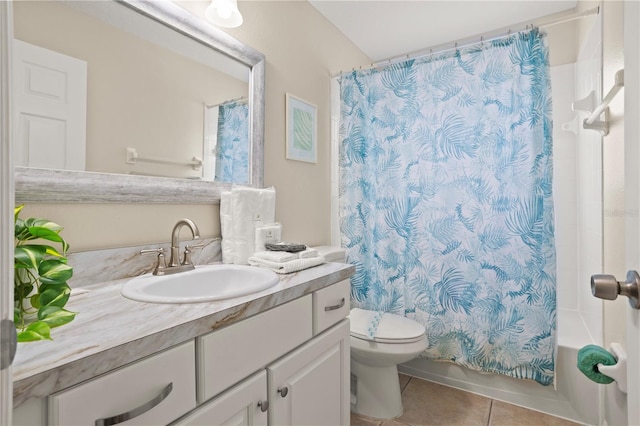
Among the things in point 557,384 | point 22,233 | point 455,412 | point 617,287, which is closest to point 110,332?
point 22,233

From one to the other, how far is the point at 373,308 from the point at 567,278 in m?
1.46

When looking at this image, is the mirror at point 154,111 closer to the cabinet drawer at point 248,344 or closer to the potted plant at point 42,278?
the potted plant at point 42,278

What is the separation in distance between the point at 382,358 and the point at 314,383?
2.03 ft

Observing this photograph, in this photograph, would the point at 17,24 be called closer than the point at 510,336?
Yes

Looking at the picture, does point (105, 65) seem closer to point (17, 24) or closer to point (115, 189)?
point (17, 24)

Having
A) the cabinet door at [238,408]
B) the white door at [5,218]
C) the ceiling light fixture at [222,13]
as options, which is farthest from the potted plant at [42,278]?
the ceiling light fixture at [222,13]

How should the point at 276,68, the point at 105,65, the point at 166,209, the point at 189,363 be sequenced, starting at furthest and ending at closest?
the point at 276,68
the point at 166,209
the point at 105,65
the point at 189,363

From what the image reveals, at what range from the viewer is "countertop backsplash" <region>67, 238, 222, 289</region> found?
3.42 feet

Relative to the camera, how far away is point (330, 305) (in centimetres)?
130

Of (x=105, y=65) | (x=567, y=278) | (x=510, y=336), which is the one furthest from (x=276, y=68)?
(x=567, y=278)

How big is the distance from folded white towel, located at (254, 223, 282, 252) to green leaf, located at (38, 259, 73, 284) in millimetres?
893

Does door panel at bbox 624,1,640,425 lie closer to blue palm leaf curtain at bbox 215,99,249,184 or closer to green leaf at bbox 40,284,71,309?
green leaf at bbox 40,284,71,309

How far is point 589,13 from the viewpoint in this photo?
1.67 meters

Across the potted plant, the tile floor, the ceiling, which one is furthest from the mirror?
the tile floor
